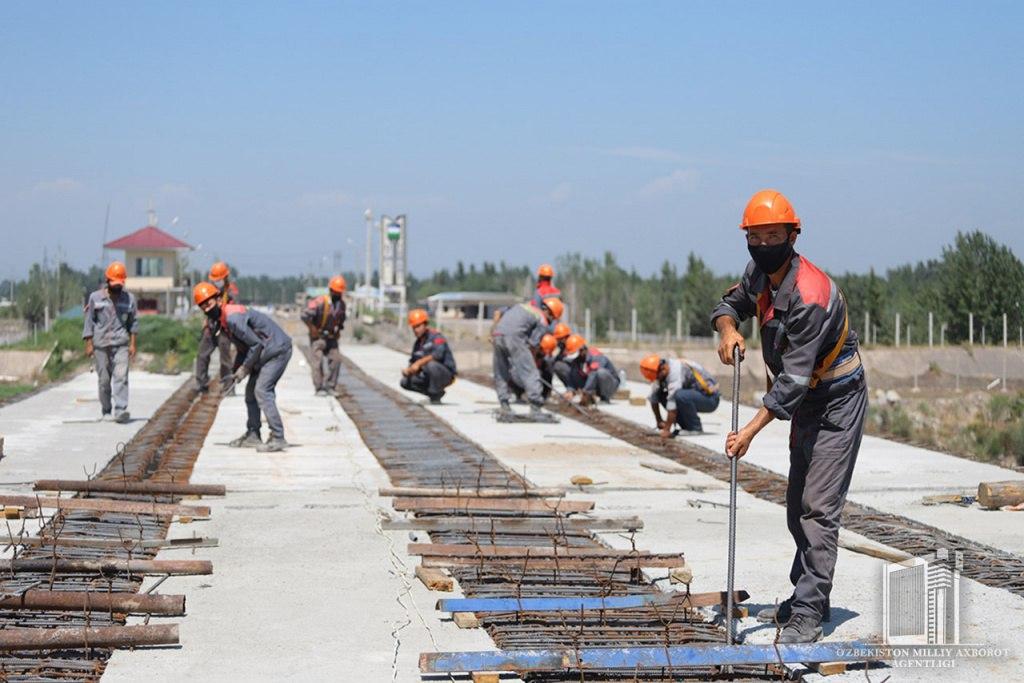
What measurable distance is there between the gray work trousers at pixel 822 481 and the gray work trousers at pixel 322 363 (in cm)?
1583

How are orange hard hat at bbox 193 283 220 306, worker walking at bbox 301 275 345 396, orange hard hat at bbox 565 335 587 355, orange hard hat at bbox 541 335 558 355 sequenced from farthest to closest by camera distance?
1. worker walking at bbox 301 275 345 396
2. orange hard hat at bbox 565 335 587 355
3. orange hard hat at bbox 541 335 558 355
4. orange hard hat at bbox 193 283 220 306

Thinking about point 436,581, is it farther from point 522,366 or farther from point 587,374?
point 587,374

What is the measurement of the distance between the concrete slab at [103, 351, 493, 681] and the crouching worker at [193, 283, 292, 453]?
1338mm

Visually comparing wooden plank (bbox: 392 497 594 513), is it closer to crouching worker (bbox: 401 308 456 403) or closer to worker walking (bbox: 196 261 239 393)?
worker walking (bbox: 196 261 239 393)

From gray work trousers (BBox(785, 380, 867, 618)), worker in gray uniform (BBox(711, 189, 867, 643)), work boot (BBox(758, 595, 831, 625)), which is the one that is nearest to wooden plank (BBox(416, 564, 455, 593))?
work boot (BBox(758, 595, 831, 625))

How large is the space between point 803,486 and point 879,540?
280 cm

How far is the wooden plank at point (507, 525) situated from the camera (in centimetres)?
931

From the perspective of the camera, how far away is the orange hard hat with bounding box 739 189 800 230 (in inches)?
253

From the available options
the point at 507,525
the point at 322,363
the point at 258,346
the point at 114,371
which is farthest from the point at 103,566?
the point at 322,363

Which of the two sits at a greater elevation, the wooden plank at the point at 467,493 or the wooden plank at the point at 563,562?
the wooden plank at the point at 467,493

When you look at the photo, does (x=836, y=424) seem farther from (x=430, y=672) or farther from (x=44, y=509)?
(x=44, y=509)

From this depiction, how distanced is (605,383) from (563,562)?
12.5 m

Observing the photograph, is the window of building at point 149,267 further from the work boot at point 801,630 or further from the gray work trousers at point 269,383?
the work boot at point 801,630

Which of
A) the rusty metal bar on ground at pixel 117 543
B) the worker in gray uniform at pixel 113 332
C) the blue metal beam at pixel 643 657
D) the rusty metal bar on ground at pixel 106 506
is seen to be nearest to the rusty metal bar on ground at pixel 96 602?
the rusty metal bar on ground at pixel 117 543
